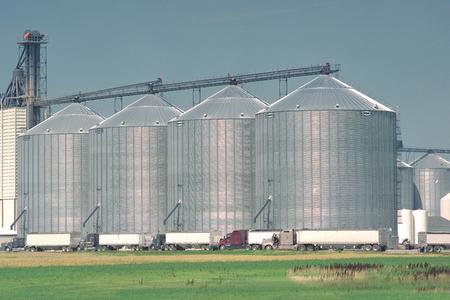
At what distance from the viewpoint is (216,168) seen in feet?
627

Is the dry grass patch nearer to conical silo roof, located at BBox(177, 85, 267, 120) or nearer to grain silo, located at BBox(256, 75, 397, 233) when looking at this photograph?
grain silo, located at BBox(256, 75, 397, 233)

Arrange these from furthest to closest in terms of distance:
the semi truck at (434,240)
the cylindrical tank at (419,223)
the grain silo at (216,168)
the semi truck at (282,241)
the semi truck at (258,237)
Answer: the cylindrical tank at (419,223) < the grain silo at (216,168) < the semi truck at (434,240) < the semi truck at (258,237) < the semi truck at (282,241)

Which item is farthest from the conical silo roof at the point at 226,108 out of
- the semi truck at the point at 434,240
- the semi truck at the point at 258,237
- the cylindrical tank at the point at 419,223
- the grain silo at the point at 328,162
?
the semi truck at the point at 434,240

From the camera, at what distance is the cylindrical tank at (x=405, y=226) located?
19088cm

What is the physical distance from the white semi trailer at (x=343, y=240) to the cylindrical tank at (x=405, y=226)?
18566mm

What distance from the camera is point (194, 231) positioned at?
19012 cm

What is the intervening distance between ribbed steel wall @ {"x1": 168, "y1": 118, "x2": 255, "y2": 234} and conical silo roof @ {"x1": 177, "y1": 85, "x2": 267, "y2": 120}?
108 centimetres

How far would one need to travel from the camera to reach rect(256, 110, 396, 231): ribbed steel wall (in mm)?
178000

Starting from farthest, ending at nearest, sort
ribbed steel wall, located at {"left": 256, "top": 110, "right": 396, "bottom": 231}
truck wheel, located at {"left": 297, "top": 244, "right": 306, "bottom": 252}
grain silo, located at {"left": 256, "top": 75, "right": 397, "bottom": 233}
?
grain silo, located at {"left": 256, "top": 75, "right": 397, "bottom": 233} < ribbed steel wall, located at {"left": 256, "top": 110, "right": 396, "bottom": 231} < truck wheel, located at {"left": 297, "top": 244, "right": 306, "bottom": 252}

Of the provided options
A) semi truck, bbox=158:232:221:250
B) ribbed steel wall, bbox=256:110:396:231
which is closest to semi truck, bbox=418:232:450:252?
ribbed steel wall, bbox=256:110:396:231

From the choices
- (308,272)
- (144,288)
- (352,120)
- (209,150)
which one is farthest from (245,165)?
(144,288)

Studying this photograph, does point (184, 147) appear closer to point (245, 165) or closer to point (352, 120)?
point (245, 165)

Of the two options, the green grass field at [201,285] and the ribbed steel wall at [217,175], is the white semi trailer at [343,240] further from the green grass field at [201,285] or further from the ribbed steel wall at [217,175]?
the green grass field at [201,285]

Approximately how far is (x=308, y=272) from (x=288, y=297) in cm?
2197
